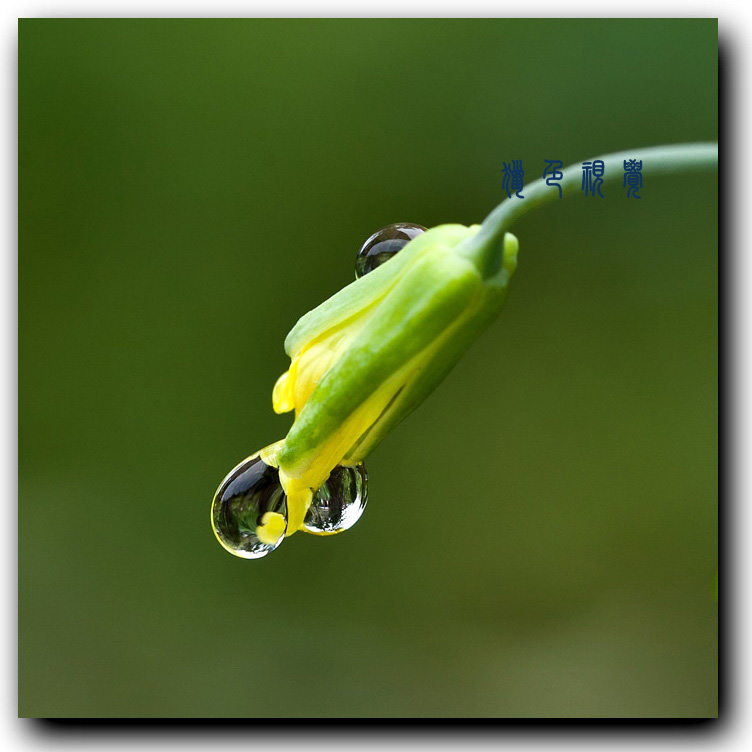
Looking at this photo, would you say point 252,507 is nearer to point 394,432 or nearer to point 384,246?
point 384,246

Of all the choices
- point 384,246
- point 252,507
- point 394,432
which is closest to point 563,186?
point 384,246

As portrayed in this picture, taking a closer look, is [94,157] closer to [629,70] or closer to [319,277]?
[319,277]

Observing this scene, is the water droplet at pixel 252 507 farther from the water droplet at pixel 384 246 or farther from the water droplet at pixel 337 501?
the water droplet at pixel 384 246

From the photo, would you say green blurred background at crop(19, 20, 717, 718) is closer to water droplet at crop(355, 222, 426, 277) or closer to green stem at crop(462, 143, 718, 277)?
water droplet at crop(355, 222, 426, 277)

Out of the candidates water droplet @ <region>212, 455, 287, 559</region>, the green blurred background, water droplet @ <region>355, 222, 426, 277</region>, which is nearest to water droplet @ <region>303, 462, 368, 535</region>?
water droplet @ <region>212, 455, 287, 559</region>

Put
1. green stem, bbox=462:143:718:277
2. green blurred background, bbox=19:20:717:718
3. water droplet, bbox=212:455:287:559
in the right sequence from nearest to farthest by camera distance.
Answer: green stem, bbox=462:143:718:277
water droplet, bbox=212:455:287:559
green blurred background, bbox=19:20:717:718

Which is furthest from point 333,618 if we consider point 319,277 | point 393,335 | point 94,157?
point 393,335
